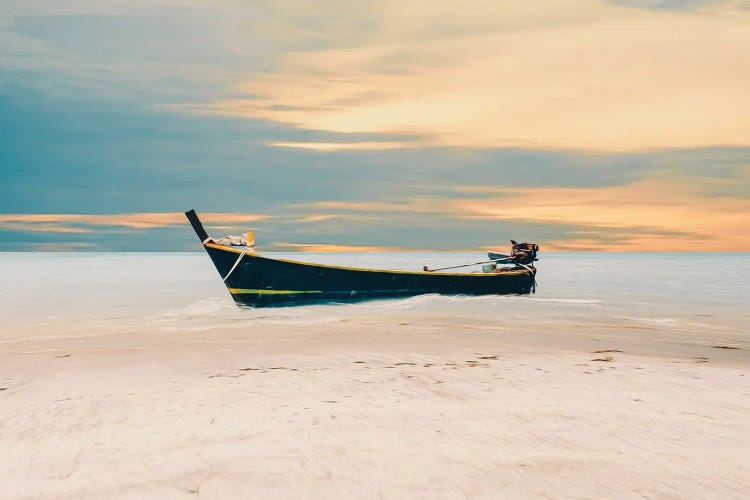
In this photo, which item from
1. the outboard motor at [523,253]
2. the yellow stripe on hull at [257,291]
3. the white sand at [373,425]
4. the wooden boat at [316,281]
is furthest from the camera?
the outboard motor at [523,253]

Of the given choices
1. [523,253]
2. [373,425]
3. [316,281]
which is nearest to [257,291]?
[316,281]

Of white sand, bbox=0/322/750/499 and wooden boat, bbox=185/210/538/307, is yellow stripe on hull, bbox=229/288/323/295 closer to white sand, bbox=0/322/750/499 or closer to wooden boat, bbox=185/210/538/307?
wooden boat, bbox=185/210/538/307

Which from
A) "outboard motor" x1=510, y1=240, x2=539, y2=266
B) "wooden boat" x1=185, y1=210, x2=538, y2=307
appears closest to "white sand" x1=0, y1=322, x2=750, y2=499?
"wooden boat" x1=185, y1=210, x2=538, y2=307

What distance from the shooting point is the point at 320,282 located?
24281 millimetres

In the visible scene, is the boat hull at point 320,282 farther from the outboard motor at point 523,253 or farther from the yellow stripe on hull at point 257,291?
the outboard motor at point 523,253

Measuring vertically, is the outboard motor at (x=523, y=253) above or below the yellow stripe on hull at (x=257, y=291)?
above

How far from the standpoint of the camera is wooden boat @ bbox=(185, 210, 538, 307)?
22.4m

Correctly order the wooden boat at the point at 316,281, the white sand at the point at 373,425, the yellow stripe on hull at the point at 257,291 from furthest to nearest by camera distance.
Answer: the yellow stripe on hull at the point at 257,291
the wooden boat at the point at 316,281
the white sand at the point at 373,425

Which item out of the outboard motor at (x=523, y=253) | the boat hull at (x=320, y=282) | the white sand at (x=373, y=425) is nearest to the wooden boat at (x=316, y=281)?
the boat hull at (x=320, y=282)

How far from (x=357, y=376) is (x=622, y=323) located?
41.1 feet

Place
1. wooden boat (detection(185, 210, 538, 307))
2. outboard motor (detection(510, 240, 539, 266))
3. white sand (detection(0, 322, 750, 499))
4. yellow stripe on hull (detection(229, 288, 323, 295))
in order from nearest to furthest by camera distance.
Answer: white sand (detection(0, 322, 750, 499)), wooden boat (detection(185, 210, 538, 307)), yellow stripe on hull (detection(229, 288, 323, 295)), outboard motor (detection(510, 240, 539, 266))

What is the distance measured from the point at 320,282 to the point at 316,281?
7.0 inches

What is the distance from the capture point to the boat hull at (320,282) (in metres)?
22.6

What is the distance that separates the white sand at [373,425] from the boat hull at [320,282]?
9.12 metres
